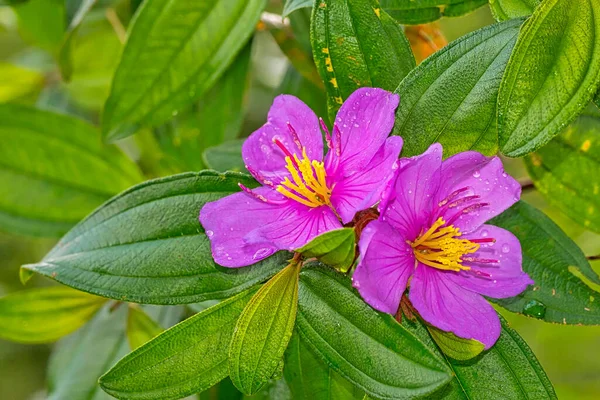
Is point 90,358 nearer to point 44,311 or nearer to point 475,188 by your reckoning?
point 44,311

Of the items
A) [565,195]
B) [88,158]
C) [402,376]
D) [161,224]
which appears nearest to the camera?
[402,376]

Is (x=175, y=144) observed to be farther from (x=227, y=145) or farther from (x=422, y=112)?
(x=422, y=112)

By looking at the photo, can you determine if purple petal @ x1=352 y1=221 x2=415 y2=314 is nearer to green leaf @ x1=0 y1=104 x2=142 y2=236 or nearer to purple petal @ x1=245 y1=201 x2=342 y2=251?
purple petal @ x1=245 y1=201 x2=342 y2=251

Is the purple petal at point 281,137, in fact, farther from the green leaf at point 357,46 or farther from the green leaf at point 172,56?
the green leaf at point 172,56

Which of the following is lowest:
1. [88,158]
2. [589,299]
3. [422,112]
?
[88,158]

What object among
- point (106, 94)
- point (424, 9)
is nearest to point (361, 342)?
point (424, 9)

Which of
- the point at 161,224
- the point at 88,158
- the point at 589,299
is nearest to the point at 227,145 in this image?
the point at 161,224
